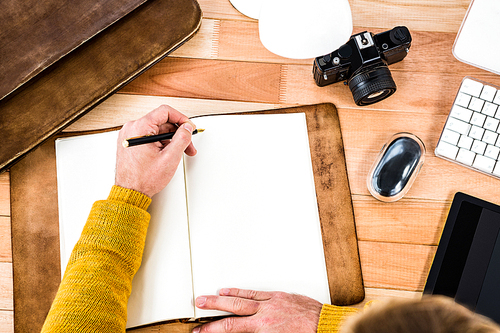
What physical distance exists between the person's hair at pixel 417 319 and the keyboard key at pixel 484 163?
399mm

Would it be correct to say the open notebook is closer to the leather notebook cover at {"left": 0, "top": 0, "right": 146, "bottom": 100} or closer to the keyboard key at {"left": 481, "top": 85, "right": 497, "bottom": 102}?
the leather notebook cover at {"left": 0, "top": 0, "right": 146, "bottom": 100}

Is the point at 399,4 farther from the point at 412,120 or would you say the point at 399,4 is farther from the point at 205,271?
the point at 205,271

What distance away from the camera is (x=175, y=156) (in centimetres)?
60

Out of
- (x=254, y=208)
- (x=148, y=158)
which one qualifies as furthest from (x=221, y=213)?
(x=148, y=158)

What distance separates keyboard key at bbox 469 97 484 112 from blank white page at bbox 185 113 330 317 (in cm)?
33

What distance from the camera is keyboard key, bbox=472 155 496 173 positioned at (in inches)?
24.4

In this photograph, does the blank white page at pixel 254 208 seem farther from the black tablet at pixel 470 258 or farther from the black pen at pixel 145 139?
the black tablet at pixel 470 258

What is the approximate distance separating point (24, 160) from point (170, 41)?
1.27 ft

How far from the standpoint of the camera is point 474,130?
63cm

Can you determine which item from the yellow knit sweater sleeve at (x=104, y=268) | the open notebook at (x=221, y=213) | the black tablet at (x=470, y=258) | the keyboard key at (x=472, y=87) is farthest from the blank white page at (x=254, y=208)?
the keyboard key at (x=472, y=87)

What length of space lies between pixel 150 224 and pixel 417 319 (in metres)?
0.48

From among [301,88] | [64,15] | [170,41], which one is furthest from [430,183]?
[64,15]

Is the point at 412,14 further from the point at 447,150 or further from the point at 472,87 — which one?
the point at 447,150

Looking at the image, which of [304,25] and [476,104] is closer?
[304,25]
